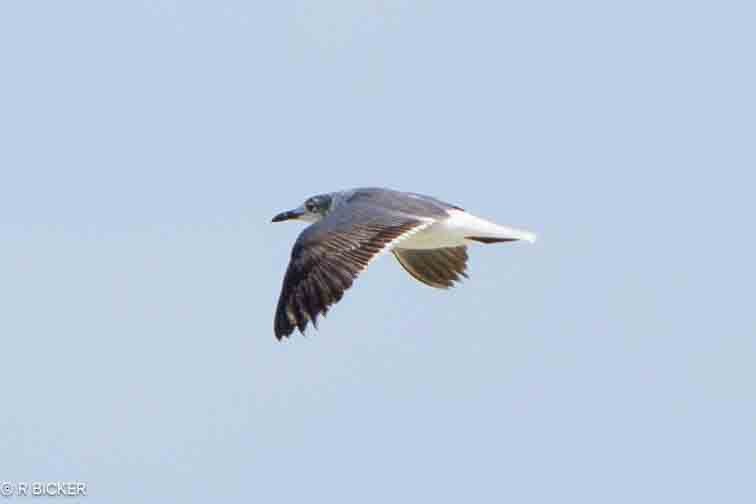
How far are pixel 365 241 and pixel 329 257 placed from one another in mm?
518

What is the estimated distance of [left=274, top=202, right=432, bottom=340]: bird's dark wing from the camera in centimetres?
1783

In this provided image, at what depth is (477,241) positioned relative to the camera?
2091cm

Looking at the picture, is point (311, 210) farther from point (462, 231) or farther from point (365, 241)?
point (365, 241)

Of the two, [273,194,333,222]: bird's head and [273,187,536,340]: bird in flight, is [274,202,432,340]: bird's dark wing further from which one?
[273,194,333,222]: bird's head

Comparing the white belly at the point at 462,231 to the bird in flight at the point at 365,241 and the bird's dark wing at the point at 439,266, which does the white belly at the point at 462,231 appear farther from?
the bird's dark wing at the point at 439,266

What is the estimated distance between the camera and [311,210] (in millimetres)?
22031

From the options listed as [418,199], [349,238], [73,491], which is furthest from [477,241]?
[73,491]

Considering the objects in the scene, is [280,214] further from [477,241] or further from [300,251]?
[300,251]

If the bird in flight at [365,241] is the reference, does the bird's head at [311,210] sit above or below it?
above

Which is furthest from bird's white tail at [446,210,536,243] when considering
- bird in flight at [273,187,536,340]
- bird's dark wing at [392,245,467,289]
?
bird's dark wing at [392,245,467,289]

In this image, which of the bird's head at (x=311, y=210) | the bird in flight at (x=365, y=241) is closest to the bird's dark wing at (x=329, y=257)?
the bird in flight at (x=365, y=241)

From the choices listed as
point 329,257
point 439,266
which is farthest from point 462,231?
point 329,257

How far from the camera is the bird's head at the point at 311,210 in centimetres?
2177

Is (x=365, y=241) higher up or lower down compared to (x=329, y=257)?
higher up
